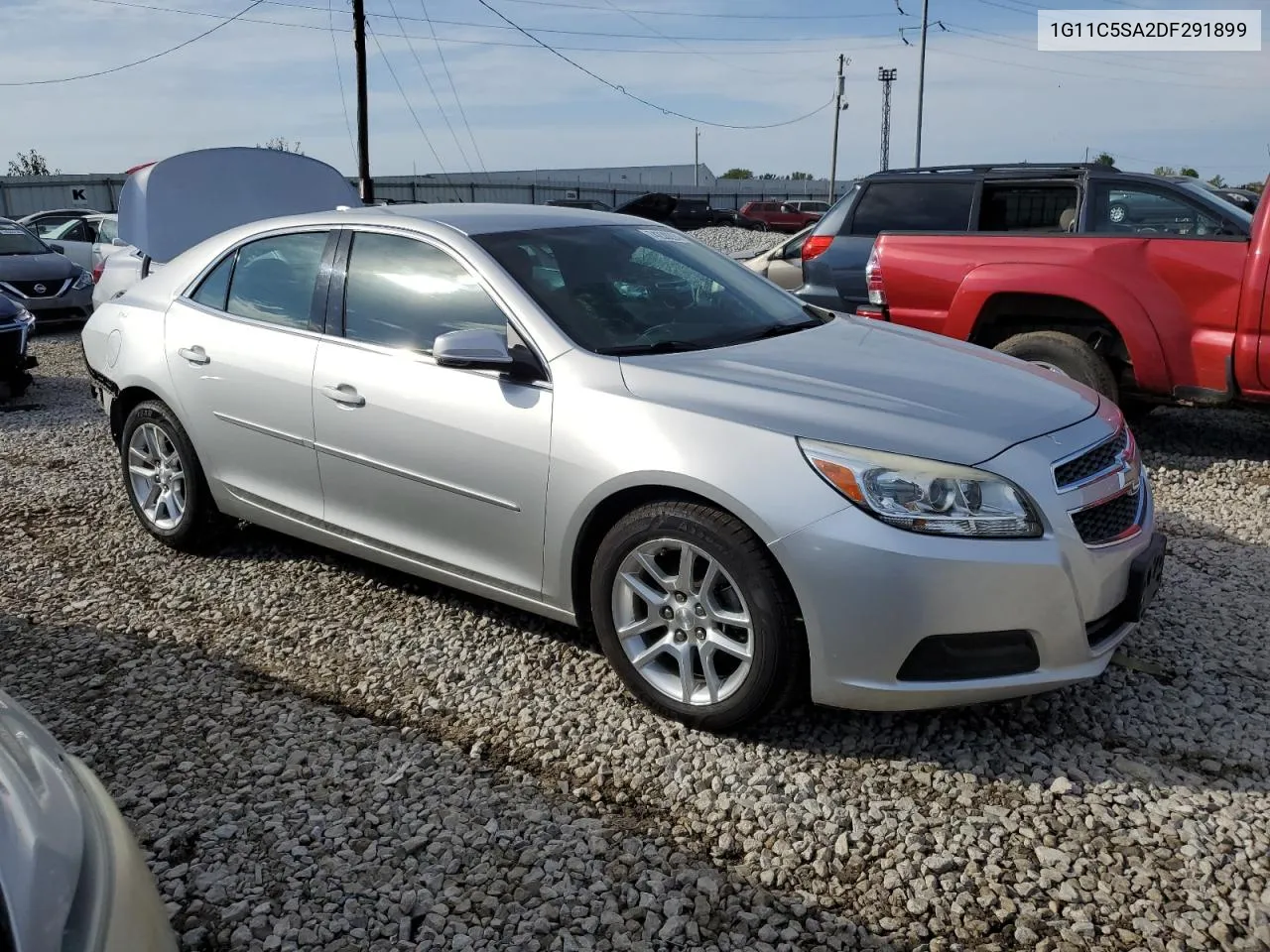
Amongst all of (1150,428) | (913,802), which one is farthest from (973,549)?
(1150,428)

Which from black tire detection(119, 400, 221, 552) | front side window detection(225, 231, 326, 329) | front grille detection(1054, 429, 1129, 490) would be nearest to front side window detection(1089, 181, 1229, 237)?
front grille detection(1054, 429, 1129, 490)

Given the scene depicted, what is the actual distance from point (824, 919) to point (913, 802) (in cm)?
59

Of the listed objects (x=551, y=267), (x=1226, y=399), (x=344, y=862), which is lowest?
(x=344, y=862)

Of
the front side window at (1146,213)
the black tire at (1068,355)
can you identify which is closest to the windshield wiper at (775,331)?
the black tire at (1068,355)

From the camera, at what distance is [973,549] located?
9.87ft

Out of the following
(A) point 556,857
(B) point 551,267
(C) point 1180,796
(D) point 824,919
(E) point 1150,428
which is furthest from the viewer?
(E) point 1150,428

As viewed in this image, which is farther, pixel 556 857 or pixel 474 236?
pixel 474 236

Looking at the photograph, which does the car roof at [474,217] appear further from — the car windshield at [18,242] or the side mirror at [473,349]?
the car windshield at [18,242]

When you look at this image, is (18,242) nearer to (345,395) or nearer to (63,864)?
(345,395)

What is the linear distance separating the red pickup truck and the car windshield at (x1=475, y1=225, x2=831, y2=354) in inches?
102

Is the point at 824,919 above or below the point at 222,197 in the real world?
below

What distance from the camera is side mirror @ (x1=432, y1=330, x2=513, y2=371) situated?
142 inches

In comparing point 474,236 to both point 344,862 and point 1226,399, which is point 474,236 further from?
point 1226,399

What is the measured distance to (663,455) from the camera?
3314 millimetres
